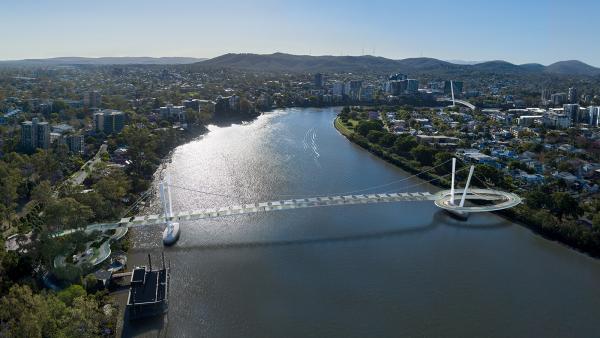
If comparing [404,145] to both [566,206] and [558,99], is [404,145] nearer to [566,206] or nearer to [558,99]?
[566,206]

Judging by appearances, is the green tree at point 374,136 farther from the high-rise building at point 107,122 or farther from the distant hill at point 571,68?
the distant hill at point 571,68

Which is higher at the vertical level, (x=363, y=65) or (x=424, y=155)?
(x=363, y=65)

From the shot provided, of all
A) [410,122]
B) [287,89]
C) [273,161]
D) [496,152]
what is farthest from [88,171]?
[287,89]

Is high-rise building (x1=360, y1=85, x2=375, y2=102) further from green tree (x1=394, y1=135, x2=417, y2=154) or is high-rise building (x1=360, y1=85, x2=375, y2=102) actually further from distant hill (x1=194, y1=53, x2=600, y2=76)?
distant hill (x1=194, y1=53, x2=600, y2=76)

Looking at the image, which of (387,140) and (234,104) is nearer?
(387,140)

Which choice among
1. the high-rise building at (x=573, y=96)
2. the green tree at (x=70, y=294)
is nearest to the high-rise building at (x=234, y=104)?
the green tree at (x=70, y=294)

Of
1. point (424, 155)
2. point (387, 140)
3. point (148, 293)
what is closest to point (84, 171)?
point (148, 293)

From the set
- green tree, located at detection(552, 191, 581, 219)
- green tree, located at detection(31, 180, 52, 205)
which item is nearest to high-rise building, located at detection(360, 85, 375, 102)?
green tree, located at detection(552, 191, 581, 219)
